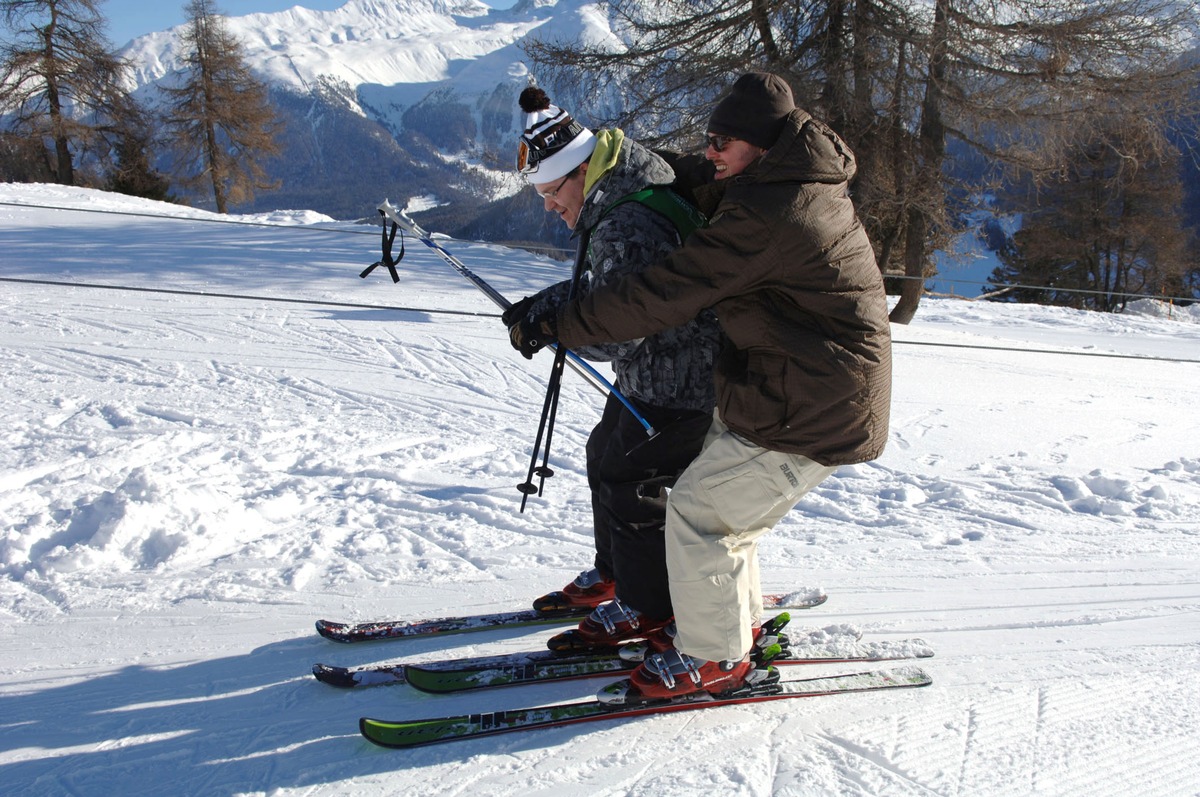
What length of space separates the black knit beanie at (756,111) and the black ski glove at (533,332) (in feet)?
2.65

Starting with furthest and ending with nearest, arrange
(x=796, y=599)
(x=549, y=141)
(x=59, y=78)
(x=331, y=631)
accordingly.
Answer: (x=59, y=78)
(x=796, y=599)
(x=331, y=631)
(x=549, y=141)

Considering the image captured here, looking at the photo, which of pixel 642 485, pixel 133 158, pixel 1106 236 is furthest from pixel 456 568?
pixel 1106 236

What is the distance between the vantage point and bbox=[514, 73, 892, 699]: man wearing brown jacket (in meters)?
2.20

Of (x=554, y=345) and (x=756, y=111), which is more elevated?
(x=756, y=111)

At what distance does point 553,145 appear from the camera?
104 inches

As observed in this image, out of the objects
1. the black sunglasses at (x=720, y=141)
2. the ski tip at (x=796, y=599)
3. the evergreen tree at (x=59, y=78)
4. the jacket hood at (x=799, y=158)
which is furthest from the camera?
the evergreen tree at (x=59, y=78)

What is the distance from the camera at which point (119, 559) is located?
3775mm

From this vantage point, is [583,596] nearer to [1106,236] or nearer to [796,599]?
[796,599]

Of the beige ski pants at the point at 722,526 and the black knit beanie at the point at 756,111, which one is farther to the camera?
the beige ski pants at the point at 722,526

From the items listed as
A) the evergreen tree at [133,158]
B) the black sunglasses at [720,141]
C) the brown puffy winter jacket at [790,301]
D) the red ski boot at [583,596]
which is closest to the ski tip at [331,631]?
the red ski boot at [583,596]

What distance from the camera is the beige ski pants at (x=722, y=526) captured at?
246 centimetres

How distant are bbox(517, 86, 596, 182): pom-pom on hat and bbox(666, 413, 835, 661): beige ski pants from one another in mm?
991

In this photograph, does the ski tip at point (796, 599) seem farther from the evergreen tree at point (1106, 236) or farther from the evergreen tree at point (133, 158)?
the evergreen tree at point (133, 158)

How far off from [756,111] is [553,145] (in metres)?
0.71
